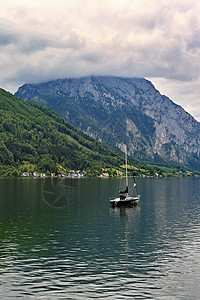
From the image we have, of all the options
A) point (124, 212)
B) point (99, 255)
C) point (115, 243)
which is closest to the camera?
point (99, 255)

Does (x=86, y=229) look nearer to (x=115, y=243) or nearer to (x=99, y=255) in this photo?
(x=115, y=243)

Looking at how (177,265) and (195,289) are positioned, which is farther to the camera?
(177,265)

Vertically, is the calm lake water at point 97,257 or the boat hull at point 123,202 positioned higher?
the boat hull at point 123,202

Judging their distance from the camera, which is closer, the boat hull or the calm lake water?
the calm lake water

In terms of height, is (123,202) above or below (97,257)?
above

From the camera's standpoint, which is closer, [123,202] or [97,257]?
[97,257]

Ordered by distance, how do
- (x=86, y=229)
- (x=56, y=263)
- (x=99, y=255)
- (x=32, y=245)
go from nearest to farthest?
1. (x=56, y=263)
2. (x=99, y=255)
3. (x=32, y=245)
4. (x=86, y=229)

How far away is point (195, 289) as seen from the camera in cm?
3922

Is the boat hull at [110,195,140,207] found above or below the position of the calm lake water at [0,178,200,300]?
above

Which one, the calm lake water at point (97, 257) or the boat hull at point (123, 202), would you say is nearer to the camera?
the calm lake water at point (97, 257)

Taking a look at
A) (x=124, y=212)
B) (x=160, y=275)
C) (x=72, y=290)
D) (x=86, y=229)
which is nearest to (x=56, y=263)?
(x=72, y=290)

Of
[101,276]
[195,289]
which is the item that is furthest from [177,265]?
[101,276]

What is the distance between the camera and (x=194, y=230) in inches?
3159

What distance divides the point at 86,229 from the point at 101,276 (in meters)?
34.0
